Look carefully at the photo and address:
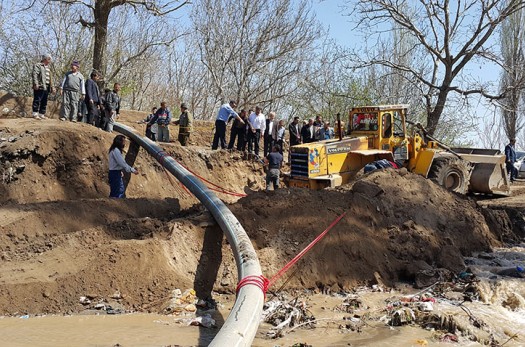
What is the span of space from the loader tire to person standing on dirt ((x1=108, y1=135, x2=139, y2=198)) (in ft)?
27.9

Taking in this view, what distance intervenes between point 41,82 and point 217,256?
7.97 metres

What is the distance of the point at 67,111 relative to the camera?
13.7 metres

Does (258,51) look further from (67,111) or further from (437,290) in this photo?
(437,290)

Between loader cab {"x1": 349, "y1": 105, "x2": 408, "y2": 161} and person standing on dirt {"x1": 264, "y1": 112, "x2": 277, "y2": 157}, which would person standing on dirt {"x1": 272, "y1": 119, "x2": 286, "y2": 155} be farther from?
loader cab {"x1": 349, "y1": 105, "x2": 408, "y2": 161}

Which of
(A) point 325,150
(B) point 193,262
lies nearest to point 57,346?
(B) point 193,262

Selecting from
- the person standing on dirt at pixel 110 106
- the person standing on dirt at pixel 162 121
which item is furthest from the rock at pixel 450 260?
the person standing on dirt at pixel 162 121

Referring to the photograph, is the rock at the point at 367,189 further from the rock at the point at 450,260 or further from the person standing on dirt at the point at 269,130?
the person standing on dirt at the point at 269,130

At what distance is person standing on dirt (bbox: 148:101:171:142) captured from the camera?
1673 centimetres

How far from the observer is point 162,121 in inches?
673

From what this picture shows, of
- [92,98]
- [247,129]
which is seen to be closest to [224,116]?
[247,129]

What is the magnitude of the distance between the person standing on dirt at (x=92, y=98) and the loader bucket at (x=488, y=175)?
10695 millimetres

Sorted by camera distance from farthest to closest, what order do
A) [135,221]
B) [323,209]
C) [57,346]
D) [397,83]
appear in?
1. [397,83]
2. [323,209]
3. [135,221]
4. [57,346]

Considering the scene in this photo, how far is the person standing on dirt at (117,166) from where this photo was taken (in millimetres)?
10328

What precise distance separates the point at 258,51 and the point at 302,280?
2034 centimetres
